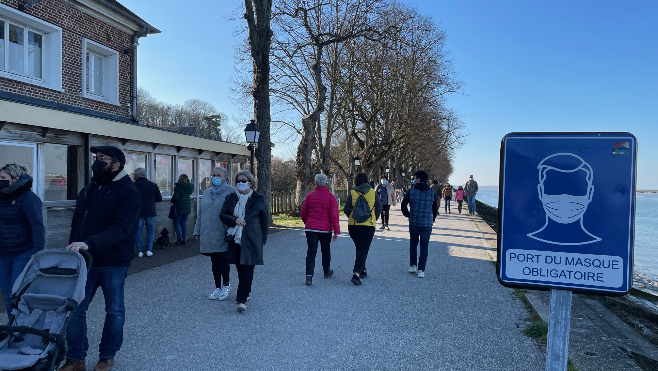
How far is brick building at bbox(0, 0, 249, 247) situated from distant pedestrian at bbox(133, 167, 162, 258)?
4.23 ft

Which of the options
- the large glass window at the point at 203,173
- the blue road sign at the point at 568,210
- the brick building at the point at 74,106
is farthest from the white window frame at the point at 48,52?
the blue road sign at the point at 568,210

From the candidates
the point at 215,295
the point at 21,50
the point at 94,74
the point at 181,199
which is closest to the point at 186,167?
the point at 181,199

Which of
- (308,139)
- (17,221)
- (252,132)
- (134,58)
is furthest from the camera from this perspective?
(308,139)

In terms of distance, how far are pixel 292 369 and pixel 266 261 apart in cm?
548

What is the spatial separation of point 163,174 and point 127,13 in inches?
220

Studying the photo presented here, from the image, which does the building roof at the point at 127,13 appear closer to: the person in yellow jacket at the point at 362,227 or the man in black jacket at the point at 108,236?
the person in yellow jacket at the point at 362,227

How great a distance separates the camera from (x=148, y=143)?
37.9ft

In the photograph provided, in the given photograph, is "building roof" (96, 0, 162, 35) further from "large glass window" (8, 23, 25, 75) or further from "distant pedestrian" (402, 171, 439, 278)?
"distant pedestrian" (402, 171, 439, 278)

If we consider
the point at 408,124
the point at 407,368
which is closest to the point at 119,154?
the point at 407,368

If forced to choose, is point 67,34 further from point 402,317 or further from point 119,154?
point 402,317

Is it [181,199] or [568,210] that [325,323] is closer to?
[568,210]

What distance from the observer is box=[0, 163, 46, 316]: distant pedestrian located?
13.6ft

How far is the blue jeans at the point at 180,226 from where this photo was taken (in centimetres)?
1144

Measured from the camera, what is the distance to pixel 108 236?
3.58 m
